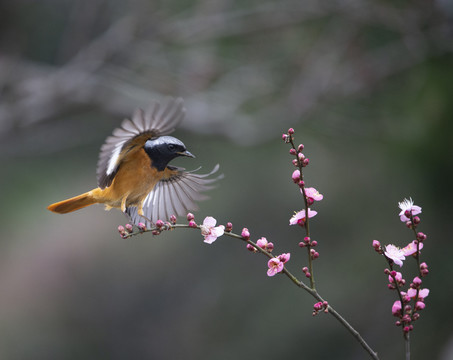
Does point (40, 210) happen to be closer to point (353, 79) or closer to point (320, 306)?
point (353, 79)

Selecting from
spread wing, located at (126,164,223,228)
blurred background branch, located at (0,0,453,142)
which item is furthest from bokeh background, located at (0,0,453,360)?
spread wing, located at (126,164,223,228)

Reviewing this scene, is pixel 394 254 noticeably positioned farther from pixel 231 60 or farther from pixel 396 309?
pixel 231 60

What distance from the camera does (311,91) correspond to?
14.5ft

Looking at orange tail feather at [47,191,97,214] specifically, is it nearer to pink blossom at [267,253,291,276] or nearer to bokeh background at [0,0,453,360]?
pink blossom at [267,253,291,276]

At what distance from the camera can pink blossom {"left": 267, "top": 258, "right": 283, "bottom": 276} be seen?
125cm

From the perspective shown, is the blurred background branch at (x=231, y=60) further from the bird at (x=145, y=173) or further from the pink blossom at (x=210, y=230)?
the pink blossom at (x=210, y=230)

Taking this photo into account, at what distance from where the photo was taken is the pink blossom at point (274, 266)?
49.4 inches

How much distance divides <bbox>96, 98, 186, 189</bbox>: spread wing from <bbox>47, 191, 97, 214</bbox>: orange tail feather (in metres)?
0.15

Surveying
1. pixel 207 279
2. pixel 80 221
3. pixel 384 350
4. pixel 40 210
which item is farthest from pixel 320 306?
pixel 80 221

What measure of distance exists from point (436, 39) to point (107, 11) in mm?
3098

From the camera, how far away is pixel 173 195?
7.97 feet

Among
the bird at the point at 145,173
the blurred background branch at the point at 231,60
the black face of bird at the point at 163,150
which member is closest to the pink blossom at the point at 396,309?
the bird at the point at 145,173

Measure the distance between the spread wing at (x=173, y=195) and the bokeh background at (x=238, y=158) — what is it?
187 centimetres

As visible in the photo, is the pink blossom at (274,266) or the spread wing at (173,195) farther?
the spread wing at (173,195)
